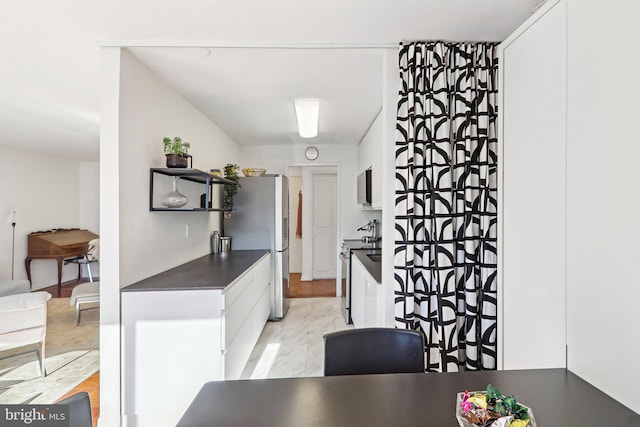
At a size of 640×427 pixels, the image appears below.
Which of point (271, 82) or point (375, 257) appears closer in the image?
point (271, 82)

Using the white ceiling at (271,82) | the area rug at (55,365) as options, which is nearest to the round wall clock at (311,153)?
the white ceiling at (271,82)

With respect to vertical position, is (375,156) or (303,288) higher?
(375,156)

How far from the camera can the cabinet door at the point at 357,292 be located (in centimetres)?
301

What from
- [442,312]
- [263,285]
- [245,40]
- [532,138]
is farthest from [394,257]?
[263,285]

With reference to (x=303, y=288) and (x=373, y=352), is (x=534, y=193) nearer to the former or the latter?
(x=373, y=352)

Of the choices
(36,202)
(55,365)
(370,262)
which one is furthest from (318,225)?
(36,202)

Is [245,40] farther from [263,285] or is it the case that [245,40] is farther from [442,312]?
[263,285]

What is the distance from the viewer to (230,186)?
3.78 m

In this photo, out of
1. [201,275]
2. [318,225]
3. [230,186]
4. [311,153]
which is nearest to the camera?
[201,275]

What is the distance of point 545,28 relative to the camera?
1415 millimetres

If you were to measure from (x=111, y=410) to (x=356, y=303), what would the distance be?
7.41 feet

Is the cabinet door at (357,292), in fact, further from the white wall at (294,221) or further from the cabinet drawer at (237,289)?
the white wall at (294,221)

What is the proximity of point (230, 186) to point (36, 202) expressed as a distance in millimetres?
4298

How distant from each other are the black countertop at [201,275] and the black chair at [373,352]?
106 cm
